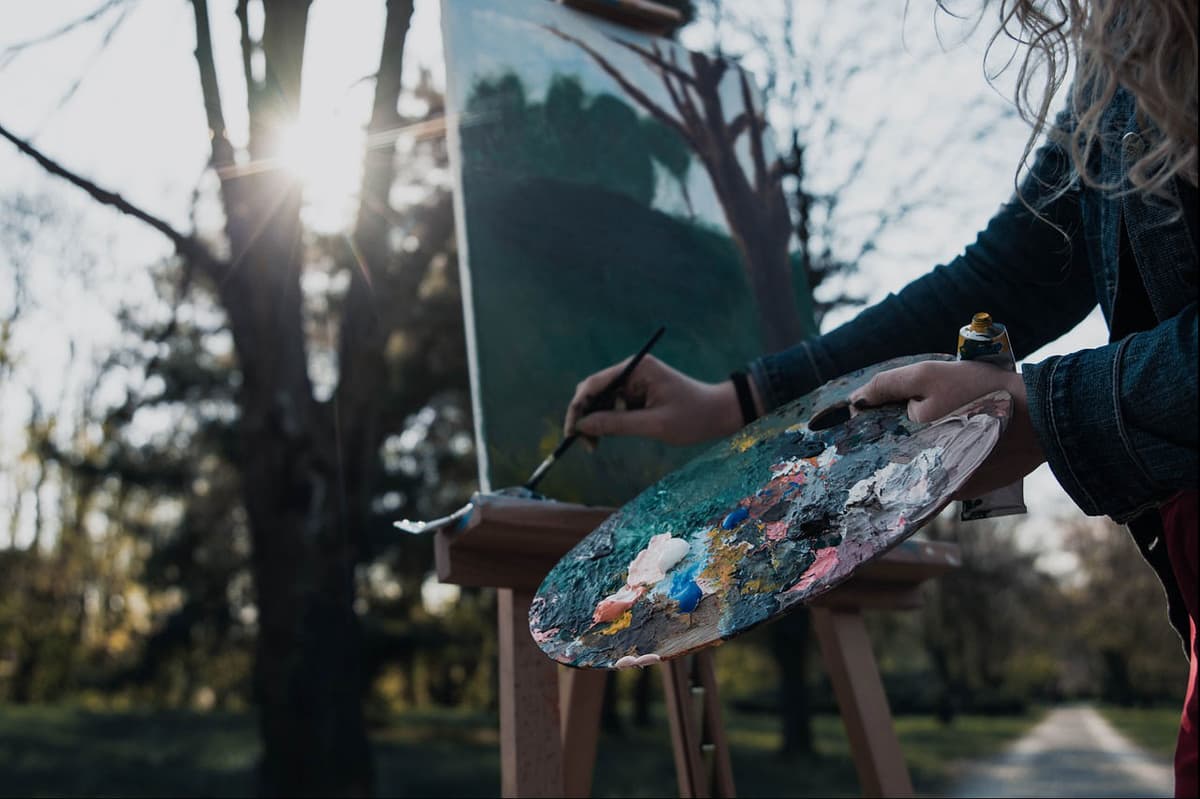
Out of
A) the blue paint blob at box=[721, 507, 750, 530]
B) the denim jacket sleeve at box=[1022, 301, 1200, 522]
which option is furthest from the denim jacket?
the blue paint blob at box=[721, 507, 750, 530]

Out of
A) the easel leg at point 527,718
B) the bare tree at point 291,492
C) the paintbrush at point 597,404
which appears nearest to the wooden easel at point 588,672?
the easel leg at point 527,718

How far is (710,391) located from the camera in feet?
4.87

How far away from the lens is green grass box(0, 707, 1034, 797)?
15.7 ft

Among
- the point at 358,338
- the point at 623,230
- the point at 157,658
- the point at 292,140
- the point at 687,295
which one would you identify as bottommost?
the point at 157,658

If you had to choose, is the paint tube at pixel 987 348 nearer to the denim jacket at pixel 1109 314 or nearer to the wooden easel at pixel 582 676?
the denim jacket at pixel 1109 314

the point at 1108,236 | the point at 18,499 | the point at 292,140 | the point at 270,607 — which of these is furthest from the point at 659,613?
the point at 18,499

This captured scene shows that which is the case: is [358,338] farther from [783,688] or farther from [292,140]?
[783,688]

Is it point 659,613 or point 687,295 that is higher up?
point 687,295

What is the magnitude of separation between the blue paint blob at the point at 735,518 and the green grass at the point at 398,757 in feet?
10.3

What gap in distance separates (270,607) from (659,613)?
2.87 m

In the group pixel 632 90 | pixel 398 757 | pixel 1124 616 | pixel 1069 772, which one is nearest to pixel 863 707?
pixel 632 90

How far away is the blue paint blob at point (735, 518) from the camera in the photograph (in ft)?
3.19

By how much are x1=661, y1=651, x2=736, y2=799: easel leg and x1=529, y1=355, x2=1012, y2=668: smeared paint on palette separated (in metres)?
0.62

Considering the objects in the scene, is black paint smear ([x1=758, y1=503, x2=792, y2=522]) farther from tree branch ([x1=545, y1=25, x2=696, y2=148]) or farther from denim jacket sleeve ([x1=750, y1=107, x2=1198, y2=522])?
tree branch ([x1=545, y1=25, x2=696, y2=148])
